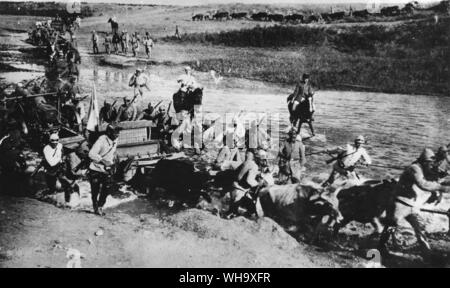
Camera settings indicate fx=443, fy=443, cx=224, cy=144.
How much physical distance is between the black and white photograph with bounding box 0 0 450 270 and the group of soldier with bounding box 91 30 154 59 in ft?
0.13

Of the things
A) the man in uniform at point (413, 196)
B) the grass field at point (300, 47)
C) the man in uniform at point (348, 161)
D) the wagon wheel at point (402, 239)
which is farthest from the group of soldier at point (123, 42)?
the wagon wheel at point (402, 239)

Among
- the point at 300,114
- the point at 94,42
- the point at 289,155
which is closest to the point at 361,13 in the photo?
the point at 300,114

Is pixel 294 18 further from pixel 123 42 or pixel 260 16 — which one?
pixel 123 42

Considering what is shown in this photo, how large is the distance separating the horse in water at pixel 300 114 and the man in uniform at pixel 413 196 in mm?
2511

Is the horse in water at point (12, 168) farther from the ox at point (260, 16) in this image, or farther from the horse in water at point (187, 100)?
the ox at point (260, 16)

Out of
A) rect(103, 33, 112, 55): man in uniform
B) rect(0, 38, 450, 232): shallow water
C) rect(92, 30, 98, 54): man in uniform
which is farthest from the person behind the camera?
rect(103, 33, 112, 55): man in uniform

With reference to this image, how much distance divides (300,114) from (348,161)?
1621 mm

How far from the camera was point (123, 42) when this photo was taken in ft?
30.6

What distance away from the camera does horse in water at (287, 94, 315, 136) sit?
28.0ft

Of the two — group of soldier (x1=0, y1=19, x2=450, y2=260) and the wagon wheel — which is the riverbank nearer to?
group of soldier (x1=0, y1=19, x2=450, y2=260)

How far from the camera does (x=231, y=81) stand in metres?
9.27

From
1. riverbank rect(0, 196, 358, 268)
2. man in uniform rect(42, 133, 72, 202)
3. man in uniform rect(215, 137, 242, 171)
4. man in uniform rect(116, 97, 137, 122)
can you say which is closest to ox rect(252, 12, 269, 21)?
man in uniform rect(215, 137, 242, 171)
